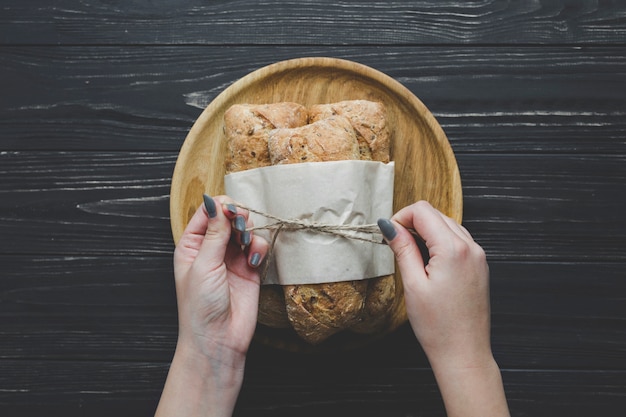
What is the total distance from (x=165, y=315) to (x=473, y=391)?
798 mm

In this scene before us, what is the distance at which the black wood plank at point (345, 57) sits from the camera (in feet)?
4.38

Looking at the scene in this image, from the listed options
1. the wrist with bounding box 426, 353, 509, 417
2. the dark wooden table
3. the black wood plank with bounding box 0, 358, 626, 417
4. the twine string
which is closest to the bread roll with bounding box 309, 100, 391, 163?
the twine string

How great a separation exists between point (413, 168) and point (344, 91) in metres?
0.24

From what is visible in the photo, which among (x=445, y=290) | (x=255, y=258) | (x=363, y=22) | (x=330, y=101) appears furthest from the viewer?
(x=363, y=22)

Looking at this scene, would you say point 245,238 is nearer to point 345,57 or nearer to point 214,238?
point 214,238

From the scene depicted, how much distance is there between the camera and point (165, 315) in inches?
53.7

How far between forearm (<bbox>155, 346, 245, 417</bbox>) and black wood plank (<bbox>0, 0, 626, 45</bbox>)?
798 mm

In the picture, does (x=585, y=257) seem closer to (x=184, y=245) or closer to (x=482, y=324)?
(x=482, y=324)

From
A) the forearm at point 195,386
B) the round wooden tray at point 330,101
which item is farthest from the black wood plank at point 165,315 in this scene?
the forearm at point 195,386

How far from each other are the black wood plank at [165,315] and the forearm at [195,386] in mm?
300

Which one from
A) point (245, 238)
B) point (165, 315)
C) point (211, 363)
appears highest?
point (245, 238)

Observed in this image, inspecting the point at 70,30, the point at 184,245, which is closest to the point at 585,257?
the point at 184,245

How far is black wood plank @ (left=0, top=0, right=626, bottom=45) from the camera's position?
1340mm

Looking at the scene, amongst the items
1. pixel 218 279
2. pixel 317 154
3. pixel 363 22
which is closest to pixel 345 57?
pixel 363 22
